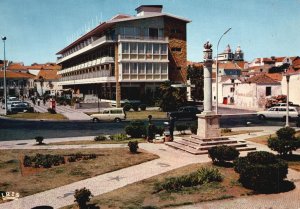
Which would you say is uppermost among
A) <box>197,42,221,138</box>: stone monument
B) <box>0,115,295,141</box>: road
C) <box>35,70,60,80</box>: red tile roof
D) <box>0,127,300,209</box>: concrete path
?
<box>35,70,60,80</box>: red tile roof

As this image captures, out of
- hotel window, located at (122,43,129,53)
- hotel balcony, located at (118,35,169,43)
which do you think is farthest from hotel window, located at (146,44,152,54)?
hotel window, located at (122,43,129,53)

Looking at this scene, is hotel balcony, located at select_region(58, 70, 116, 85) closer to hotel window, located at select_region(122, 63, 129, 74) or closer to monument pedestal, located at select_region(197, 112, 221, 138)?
hotel window, located at select_region(122, 63, 129, 74)

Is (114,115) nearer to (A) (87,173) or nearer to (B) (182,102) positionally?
(B) (182,102)

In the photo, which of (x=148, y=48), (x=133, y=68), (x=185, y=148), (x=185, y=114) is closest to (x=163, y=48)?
(x=148, y=48)

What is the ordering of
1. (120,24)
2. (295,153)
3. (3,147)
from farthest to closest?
(120,24)
(3,147)
(295,153)

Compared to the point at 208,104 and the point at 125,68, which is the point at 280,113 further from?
the point at 125,68

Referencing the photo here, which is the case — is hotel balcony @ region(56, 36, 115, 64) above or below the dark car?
above

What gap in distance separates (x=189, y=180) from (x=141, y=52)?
43352 mm

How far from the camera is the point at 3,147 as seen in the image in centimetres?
2448

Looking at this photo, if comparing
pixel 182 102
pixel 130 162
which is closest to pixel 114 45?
pixel 182 102

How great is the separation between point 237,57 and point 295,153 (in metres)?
145

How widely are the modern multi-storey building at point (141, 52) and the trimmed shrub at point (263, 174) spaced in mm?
42730

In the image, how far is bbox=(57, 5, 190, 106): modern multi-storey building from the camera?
55562mm

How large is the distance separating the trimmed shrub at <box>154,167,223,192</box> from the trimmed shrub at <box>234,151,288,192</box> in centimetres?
132
